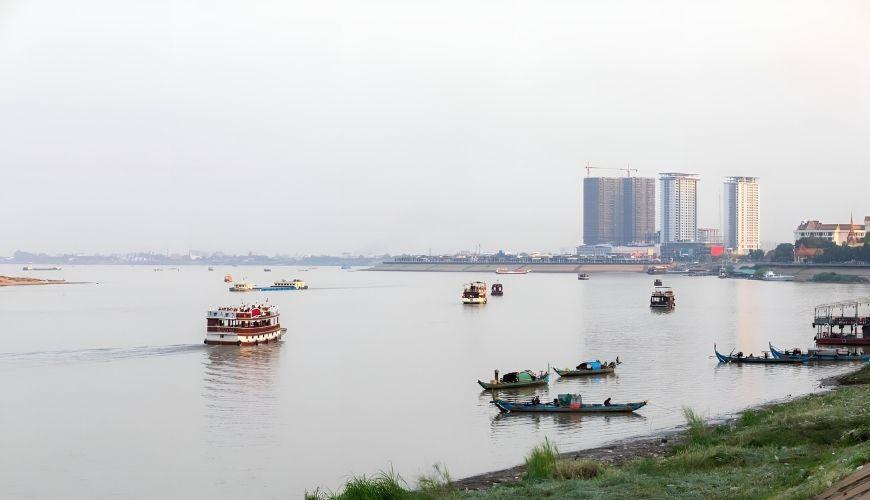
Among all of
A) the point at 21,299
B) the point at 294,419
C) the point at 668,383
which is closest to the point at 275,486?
the point at 294,419

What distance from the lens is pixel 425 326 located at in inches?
3691

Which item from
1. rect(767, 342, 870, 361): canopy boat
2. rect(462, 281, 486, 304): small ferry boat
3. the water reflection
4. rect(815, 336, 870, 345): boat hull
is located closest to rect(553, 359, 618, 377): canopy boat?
rect(767, 342, 870, 361): canopy boat

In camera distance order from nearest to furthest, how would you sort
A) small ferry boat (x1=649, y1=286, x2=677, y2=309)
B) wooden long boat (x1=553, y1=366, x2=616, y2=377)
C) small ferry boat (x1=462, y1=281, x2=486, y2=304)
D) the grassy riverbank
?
the grassy riverbank
wooden long boat (x1=553, y1=366, x2=616, y2=377)
small ferry boat (x1=649, y1=286, x2=677, y2=309)
small ferry boat (x1=462, y1=281, x2=486, y2=304)

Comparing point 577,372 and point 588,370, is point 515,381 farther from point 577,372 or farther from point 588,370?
point 588,370

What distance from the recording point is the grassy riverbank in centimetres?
2009

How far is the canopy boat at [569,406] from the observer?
4031cm

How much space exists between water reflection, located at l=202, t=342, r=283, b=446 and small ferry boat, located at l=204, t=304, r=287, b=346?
0.67 m

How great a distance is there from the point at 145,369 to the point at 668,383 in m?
33.1

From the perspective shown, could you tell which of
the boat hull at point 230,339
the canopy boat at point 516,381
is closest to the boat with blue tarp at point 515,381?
the canopy boat at point 516,381

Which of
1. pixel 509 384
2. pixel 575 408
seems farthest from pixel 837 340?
pixel 575 408

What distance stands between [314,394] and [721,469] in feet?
94.3

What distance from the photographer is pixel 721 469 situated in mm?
23234

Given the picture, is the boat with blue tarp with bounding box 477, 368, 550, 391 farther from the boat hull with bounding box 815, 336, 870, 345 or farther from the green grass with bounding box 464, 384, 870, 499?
the boat hull with bounding box 815, 336, 870, 345

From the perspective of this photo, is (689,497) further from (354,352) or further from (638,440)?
(354,352)
